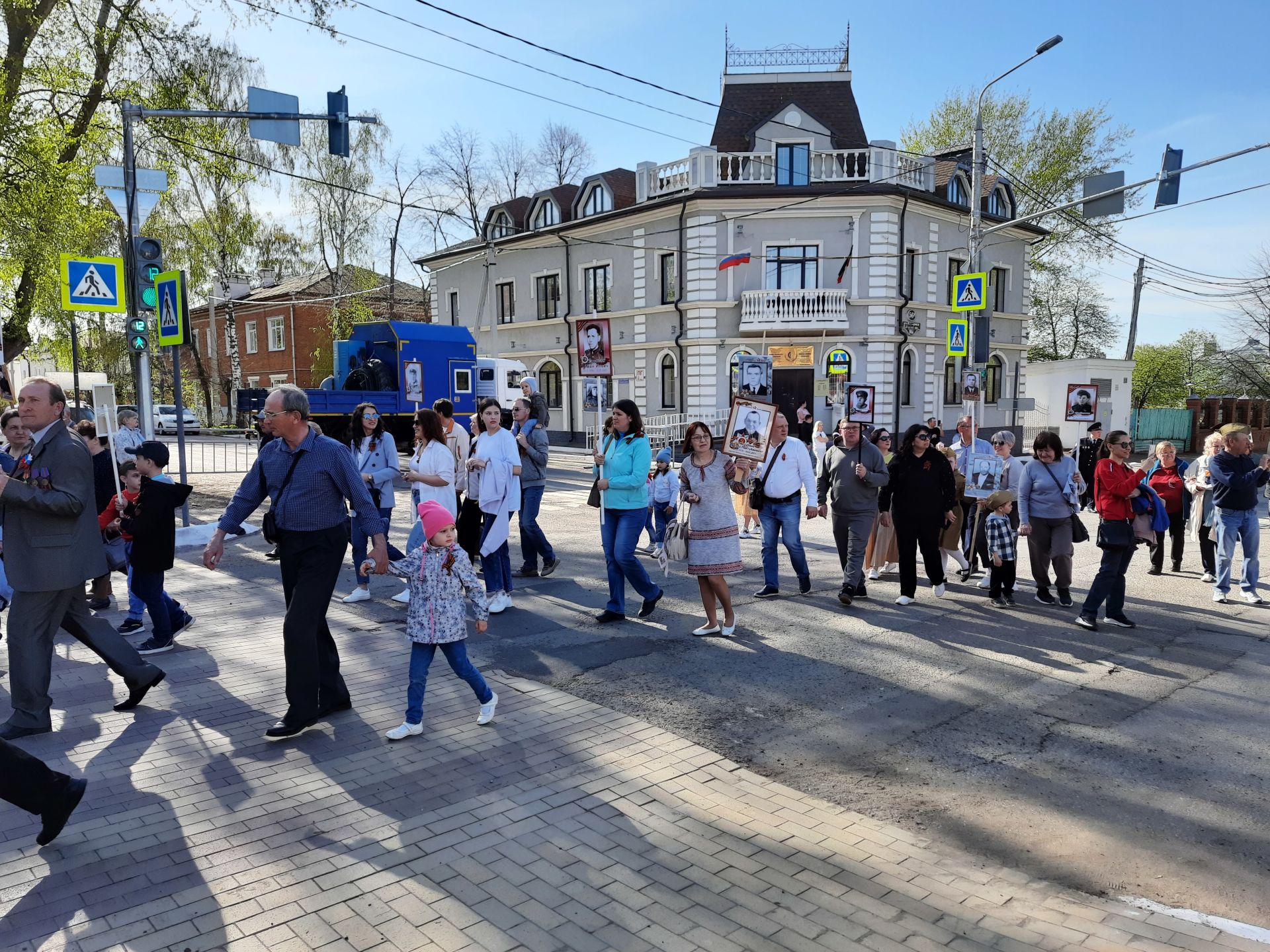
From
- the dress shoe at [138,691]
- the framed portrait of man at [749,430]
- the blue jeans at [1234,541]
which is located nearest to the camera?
the dress shoe at [138,691]

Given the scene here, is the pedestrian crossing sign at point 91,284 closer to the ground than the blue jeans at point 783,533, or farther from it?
farther from it

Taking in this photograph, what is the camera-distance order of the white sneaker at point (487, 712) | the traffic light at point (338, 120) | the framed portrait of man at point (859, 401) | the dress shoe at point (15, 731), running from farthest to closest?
the framed portrait of man at point (859, 401)
the traffic light at point (338, 120)
the white sneaker at point (487, 712)
the dress shoe at point (15, 731)

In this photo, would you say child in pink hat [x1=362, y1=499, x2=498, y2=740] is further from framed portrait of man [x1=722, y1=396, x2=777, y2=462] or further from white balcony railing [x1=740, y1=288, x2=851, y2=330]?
white balcony railing [x1=740, y1=288, x2=851, y2=330]

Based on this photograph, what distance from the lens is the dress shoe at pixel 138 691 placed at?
5578 mm

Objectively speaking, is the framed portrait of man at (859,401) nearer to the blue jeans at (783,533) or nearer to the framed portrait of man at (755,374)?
the framed portrait of man at (755,374)

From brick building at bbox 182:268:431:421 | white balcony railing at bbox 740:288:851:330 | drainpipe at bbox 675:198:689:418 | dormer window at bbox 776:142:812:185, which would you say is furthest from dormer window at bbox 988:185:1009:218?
brick building at bbox 182:268:431:421

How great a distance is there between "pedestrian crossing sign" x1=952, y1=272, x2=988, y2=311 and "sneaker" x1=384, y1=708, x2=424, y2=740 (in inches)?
593

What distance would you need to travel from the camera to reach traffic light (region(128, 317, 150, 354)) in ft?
39.2

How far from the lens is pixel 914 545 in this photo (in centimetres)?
866

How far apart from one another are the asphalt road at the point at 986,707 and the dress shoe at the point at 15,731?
2784 mm

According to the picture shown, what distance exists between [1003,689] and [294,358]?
46.0m

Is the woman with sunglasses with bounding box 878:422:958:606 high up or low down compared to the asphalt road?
up

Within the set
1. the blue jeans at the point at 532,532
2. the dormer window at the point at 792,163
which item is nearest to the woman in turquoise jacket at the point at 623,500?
the blue jeans at the point at 532,532

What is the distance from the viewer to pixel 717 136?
105 ft
